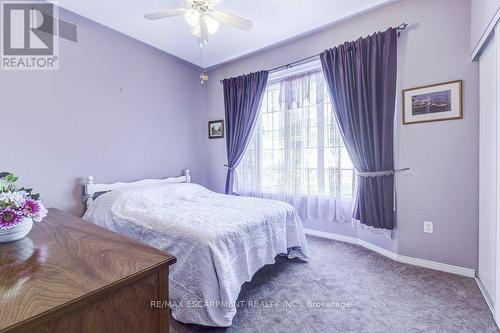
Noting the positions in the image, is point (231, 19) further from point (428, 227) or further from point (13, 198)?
point (428, 227)

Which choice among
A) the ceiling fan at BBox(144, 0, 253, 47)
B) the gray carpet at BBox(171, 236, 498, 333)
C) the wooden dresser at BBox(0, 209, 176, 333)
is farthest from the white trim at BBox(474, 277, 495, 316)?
the ceiling fan at BBox(144, 0, 253, 47)

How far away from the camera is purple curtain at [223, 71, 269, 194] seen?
370 centimetres

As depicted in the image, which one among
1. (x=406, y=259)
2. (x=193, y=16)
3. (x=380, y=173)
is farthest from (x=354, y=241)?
(x=193, y=16)

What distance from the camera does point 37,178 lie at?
2.49m

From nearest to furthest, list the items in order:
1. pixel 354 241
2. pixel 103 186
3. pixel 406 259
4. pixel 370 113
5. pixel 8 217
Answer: pixel 8 217 → pixel 406 259 → pixel 370 113 → pixel 103 186 → pixel 354 241

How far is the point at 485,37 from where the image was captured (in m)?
1.84

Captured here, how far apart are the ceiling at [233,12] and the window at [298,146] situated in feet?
1.74

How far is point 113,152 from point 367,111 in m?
3.10

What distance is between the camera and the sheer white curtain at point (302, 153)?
3141mm

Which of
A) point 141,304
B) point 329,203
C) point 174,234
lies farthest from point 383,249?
point 141,304

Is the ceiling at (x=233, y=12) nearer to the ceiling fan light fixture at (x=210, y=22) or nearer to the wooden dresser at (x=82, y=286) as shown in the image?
the ceiling fan light fixture at (x=210, y=22)

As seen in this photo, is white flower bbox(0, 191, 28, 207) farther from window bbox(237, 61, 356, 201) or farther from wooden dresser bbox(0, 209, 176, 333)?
window bbox(237, 61, 356, 201)

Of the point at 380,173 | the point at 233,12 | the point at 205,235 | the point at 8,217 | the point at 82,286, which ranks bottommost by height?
the point at 205,235

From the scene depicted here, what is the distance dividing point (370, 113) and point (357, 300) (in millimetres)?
1887
